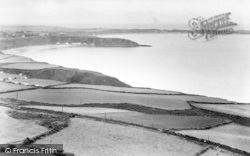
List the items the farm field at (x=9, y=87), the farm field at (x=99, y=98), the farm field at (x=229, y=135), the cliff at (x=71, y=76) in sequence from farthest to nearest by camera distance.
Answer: the cliff at (x=71, y=76), the farm field at (x=9, y=87), the farm field at (x=99, y=98), the farm field at (x=229, y=135)

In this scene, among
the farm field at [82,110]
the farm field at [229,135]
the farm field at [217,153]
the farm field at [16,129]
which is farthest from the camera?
the farm field at [82,110]

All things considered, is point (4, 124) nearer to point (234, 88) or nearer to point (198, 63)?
point (234, 88)

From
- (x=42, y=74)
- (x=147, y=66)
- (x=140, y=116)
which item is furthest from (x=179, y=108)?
(x=147, y=66)

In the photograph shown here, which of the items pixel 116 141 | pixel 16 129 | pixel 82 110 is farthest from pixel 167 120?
pixel 16 129

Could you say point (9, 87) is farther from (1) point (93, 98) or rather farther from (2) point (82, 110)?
(2) point (82, 110)

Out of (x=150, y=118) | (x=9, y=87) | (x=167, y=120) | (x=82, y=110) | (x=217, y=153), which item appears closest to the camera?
(x=217, y=153)

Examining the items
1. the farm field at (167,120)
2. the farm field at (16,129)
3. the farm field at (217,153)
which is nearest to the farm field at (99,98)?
the farm field at (167,120)

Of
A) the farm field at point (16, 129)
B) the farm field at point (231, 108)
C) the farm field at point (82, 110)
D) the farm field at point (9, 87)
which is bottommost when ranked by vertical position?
the farm field at point (231, 108)

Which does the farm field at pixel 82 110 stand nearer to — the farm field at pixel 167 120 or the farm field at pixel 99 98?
the farm field at pixel 167 120
